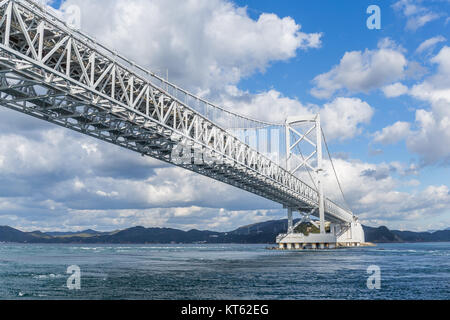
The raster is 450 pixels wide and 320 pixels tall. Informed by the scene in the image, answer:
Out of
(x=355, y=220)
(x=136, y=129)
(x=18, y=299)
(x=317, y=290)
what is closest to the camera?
(x=18, y=299)

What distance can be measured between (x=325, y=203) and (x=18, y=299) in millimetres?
78464

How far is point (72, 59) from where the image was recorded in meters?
26.3

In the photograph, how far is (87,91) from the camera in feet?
84.6

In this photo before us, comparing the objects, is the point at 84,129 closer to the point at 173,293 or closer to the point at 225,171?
the point at 173,293

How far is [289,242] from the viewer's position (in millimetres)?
88312

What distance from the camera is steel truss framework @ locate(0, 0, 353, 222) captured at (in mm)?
21875

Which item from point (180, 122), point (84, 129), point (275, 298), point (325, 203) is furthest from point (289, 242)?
point (275, 298)

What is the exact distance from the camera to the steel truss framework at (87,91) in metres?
21.9

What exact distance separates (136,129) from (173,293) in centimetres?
1613

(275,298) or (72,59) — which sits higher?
(72,59)

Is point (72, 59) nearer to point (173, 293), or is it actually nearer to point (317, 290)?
point (173, 293)
